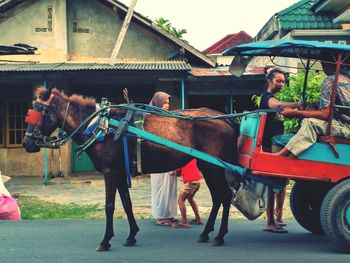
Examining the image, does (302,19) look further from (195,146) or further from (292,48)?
(195,146)

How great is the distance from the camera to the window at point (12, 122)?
15844 millimetres

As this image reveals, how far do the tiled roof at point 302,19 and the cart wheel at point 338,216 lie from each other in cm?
1020

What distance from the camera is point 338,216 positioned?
5.36m

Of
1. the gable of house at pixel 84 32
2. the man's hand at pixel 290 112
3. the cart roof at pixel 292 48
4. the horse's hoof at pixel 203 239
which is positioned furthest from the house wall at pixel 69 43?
the man's hand at pixel 290 112

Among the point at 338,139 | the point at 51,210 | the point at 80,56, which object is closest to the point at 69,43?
the point at 80,56

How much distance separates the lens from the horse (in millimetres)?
6059

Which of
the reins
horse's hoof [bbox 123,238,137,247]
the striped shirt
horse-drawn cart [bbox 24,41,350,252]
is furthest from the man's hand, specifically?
horse's hoof [bbox 123,238,137,247]

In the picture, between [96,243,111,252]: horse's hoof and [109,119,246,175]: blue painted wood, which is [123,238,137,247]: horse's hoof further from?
[109,119,246,175]: blue painted wood

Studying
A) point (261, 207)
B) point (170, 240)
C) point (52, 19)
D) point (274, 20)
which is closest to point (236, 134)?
point (261, 207)

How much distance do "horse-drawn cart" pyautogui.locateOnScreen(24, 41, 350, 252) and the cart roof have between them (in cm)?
1

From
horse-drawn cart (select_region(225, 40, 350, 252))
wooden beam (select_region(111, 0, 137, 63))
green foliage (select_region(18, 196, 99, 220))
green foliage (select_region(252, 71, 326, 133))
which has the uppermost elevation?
wooden beam (select_region(111, 0, 137, 63))

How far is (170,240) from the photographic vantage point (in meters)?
6.35

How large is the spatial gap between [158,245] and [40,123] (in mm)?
2085

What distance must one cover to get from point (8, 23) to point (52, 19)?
4.59ft
